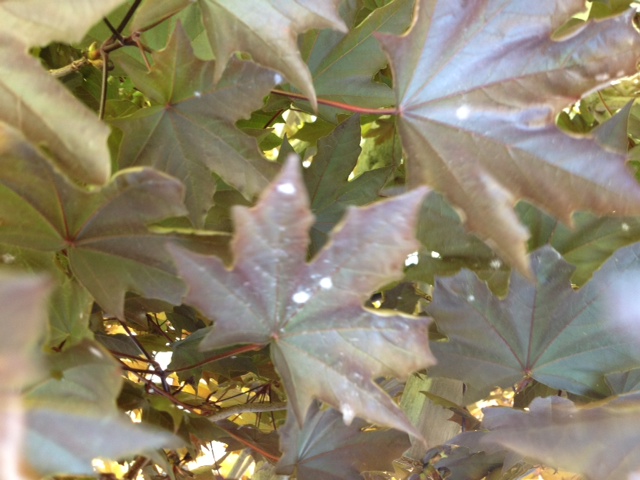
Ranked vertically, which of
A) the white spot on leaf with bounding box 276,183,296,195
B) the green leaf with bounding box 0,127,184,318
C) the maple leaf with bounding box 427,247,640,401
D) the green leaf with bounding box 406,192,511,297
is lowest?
the maple leaf with bounding box 427,247,640,401

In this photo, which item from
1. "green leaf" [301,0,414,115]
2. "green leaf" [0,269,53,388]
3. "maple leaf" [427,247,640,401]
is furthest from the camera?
"green leaf" [301,0,414,115]

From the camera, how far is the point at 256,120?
0.77m

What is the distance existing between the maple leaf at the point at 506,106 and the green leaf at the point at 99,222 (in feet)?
0.63

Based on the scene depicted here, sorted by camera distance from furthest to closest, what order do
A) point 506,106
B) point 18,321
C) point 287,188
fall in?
point 506,106 → point 287,188 → point 18,321

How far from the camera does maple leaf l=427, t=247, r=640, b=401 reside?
57cm

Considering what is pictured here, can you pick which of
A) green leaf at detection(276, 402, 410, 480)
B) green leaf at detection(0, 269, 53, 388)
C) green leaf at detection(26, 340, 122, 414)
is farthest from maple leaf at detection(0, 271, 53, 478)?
green leaf at detection(276, 402, 410, 480)

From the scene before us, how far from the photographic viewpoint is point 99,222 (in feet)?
1.45

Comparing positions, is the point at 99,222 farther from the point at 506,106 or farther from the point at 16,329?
the point at 506,106

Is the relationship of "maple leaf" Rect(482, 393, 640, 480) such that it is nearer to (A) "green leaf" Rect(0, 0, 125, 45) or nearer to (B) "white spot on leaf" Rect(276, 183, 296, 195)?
(B) "white spot on leaf" Rect(276, 183, 296, 195)

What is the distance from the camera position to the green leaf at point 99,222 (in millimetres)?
390

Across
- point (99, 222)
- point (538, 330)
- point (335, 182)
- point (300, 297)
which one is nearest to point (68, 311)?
point (99, 222)

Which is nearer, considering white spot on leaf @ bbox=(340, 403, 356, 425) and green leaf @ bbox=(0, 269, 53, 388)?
green leaf @ bbox=(0, 269, 53, 388)

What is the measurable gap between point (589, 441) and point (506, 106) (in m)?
0.25

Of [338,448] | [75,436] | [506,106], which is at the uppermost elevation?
[506,106]
